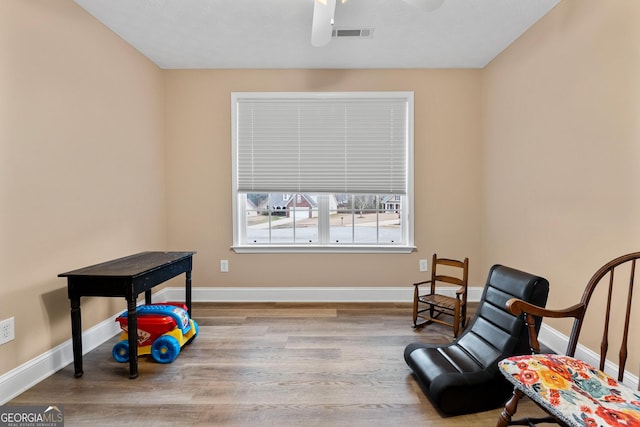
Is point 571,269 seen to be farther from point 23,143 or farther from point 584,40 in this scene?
point 23,143

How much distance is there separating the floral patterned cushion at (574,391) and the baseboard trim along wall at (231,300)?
0.87 metres

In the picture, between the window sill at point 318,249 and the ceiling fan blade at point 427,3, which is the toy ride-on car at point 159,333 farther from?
the ceiling fan blade at point 427,3

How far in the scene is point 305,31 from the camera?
2.85 m

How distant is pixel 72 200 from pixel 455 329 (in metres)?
3.27

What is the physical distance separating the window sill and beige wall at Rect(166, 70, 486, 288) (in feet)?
0.20

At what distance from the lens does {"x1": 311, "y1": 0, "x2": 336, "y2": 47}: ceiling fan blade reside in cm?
199

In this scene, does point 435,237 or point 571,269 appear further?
point 435,237

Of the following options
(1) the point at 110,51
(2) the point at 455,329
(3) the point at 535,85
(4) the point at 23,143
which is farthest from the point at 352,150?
(4) the point at 23,143

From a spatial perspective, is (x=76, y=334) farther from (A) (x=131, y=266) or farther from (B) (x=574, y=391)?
(B) (x=574, y=391)

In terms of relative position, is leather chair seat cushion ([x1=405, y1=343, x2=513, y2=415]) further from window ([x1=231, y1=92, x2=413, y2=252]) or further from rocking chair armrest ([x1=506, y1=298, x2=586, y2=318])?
window ([x1=231, y1=92, x2=413, y2=252])

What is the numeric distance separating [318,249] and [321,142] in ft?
4.04

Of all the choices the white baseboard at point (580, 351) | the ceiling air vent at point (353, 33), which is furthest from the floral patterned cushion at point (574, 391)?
the ceiling air vent at point (353, 33)

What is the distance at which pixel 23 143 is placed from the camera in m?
2.05

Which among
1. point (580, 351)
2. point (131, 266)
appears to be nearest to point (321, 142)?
point (131, 266)
